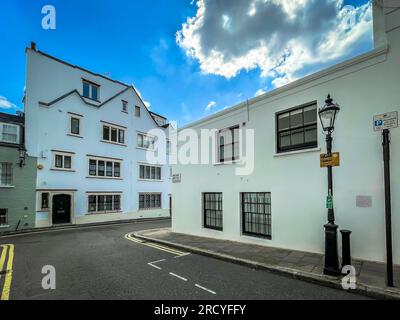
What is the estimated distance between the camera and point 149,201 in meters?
25.6

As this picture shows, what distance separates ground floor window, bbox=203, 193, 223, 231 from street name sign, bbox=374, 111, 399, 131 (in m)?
7.12

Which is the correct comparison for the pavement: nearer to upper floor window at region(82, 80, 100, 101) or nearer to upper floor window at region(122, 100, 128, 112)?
upper floor window at region(82, 80, 100, 101)

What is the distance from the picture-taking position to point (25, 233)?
1559 cm

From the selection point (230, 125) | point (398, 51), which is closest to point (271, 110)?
point (230, 125)

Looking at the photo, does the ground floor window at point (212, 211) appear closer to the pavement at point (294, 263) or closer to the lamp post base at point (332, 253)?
the pavement at point (294, 263)

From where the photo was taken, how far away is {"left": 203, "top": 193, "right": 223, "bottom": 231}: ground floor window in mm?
11421

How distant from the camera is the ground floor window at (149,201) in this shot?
24.8 metres

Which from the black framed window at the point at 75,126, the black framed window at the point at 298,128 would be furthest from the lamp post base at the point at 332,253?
the black framed window at the point at 75,126

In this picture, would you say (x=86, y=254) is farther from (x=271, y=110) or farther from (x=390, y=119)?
(x=390, y=119)

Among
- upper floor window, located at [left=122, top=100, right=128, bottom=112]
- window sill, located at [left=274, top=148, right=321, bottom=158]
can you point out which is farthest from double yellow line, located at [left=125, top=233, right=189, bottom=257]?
upper floor window, located at [left=122, top=100, right=128, bottom=112]

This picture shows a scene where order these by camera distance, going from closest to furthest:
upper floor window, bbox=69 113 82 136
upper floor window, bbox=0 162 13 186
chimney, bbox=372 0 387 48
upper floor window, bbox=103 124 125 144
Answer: chimney, bbox=372 0 387 48 < upper floor window, bbox=0 162 13 186 < upper floor window, bbox=69 113 82 136 < upper floor window, bbox=103 124 125 144

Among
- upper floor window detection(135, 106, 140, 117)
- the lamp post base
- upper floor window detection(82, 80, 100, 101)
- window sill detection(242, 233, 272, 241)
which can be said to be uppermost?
upper floor window detection(82, 80, 100, 101)

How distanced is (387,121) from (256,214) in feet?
18.7

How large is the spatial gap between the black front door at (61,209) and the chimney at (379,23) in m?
20.8
